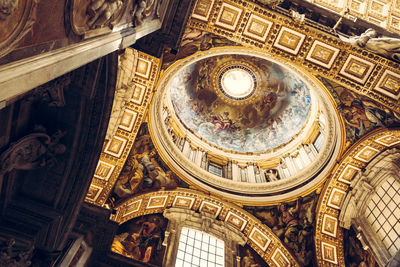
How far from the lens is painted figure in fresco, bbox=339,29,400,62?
9531 mm

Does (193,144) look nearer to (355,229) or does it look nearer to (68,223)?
(355,229)

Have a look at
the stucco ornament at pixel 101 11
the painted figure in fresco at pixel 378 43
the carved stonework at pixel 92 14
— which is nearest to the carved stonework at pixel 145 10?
the carved stonework at pixel 92 14

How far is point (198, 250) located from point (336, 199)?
6.50 m

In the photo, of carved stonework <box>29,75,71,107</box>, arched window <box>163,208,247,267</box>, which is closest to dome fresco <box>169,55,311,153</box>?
arched window <box>163,208,247,267</box>

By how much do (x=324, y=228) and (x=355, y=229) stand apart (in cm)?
129

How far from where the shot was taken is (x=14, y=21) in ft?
8.48

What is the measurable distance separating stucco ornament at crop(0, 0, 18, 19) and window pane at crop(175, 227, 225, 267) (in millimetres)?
10989

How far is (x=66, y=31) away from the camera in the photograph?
11.0ft

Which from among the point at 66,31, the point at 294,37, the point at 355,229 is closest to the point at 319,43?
the point at 294,37

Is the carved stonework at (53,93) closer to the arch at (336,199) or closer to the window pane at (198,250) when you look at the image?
the window pane at (198,250)

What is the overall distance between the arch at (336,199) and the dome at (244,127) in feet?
1.84

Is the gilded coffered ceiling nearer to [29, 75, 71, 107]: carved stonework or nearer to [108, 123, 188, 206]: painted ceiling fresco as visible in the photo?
[108, 123, 188, 206]: painted ceiling fresco

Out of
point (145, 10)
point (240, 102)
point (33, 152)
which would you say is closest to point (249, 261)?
point (240, 102)

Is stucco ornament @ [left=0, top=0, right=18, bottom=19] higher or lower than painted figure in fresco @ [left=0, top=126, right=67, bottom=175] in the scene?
lower
